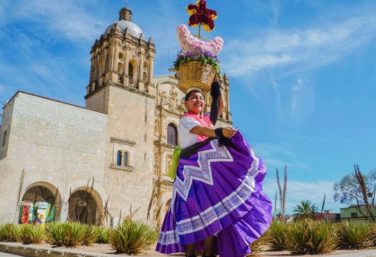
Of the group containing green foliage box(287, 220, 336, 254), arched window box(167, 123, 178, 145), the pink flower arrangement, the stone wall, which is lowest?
green foliage box(287, 220, 336, 254)

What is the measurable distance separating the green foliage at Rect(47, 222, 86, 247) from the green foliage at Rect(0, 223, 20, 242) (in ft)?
10.7

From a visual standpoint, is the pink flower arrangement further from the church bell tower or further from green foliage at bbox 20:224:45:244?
the church bell tower

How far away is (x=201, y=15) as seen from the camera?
413 cm

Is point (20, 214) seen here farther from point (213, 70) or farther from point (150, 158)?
point (213, 70)

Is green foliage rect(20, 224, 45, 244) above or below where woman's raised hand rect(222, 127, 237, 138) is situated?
below

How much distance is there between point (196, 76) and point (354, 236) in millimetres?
4269

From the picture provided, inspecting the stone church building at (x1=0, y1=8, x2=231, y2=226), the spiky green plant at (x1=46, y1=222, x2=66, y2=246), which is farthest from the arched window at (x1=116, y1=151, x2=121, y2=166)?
the spiky green plant at (x1=46, y1=222, x2=66, y2=246)

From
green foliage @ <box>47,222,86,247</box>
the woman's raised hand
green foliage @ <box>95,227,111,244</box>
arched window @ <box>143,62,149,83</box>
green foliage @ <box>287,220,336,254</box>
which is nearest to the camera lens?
the woman's raised hand

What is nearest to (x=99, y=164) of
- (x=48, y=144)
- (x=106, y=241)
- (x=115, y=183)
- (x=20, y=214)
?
(x=115, y=183)

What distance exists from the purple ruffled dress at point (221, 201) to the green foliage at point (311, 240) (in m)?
2.61

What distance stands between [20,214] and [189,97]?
16.3 metres

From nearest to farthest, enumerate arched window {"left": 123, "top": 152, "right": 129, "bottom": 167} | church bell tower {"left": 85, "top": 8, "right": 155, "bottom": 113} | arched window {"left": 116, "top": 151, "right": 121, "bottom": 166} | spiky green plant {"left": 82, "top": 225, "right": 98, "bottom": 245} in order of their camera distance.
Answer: spiky green plant {"left": 82, "top": 225, "right": 98, "bottom": 245} < arched window {"left": 116, "top": 151, "right": 121, "bottom": 166} < arched window {"left": 123, "top": 152, "right": 129, "bottom": 167} < church bell tower {"left": 85, "top": 8, "right": 155, "bottom": 113}

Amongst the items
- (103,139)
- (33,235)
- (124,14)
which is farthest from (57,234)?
(124,14)

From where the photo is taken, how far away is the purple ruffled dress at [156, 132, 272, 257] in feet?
8.80
